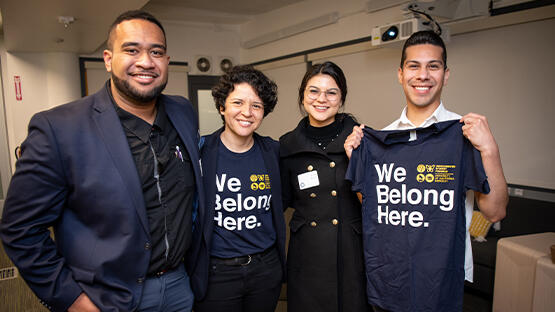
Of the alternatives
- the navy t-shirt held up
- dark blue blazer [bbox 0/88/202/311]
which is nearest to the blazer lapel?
dark blue blazer [bbox 0/88/202/311]

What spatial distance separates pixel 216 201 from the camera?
69.6 inches

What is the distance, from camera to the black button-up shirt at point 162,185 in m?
1.50

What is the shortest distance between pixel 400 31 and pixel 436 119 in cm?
252

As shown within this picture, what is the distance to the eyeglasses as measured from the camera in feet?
6.33

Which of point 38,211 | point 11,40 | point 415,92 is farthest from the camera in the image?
point 11,40

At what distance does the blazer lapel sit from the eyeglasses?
3.26 feet

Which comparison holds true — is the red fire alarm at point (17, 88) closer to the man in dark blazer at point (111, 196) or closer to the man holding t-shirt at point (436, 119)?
the man in dark blazer at point (111, 196)

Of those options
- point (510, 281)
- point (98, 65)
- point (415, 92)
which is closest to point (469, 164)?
point (415, 92)

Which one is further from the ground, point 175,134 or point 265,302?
point 175,134

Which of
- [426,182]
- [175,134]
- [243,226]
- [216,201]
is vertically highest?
[175,134]

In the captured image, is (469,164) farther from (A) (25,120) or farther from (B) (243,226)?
(A) (25,120)

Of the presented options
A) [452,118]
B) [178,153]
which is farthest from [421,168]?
[178,153]

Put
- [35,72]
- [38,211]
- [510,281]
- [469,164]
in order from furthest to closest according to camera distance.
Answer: [35,72] → [510,281] → [469,164] → [38,211]

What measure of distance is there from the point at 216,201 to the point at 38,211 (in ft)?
2.44
